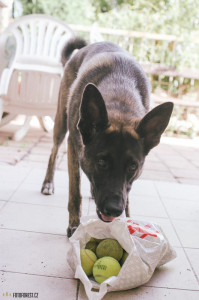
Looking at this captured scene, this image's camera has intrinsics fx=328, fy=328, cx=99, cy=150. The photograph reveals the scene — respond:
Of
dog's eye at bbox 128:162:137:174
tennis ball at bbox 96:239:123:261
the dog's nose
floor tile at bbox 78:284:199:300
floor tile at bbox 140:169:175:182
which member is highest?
dog's eye at bbox 128:162:137:174

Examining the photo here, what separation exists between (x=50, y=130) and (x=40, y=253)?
421cm

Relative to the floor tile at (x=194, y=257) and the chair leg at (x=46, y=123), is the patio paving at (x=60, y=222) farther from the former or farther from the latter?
the chair leg at (x=46, y=123)

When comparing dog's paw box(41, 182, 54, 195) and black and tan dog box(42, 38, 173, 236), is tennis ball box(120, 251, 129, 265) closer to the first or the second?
black and tan dog box(42, 38, 173, 236)

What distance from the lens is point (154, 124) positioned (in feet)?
6.43

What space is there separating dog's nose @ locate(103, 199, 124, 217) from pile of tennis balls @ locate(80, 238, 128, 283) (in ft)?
0.54

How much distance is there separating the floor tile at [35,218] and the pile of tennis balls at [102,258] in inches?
19.8

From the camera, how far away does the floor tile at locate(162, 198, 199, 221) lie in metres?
2.70

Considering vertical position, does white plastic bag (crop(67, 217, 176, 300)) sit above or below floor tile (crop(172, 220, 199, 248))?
above

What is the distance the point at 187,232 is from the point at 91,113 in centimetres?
117

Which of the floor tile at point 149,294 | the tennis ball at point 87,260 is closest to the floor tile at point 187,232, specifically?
the floor tile at point 149,294

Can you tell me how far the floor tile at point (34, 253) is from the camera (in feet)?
5.69

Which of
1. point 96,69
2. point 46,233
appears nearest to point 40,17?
point 96,69

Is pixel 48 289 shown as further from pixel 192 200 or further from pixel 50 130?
pixel 50 130

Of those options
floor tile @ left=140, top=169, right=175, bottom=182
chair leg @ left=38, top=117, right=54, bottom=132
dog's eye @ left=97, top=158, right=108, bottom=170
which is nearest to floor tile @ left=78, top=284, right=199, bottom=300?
dog's eye @ left=97, top=158, right=108, bottom=170
